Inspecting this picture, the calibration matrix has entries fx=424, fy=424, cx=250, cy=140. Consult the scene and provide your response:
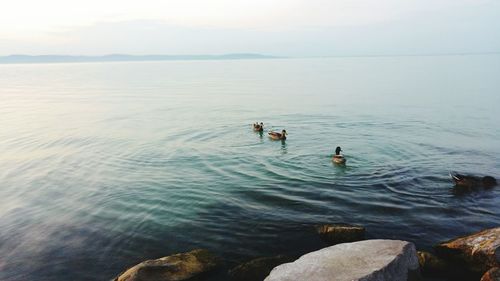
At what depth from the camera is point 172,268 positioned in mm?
14164

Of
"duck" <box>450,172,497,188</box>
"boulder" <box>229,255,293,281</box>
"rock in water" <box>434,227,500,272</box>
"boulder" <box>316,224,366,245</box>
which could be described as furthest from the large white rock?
"duck" <box>450,172,497,188</box>

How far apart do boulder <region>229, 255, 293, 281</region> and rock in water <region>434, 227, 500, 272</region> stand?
19.9ft

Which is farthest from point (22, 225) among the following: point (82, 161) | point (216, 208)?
→ point (82, 161)

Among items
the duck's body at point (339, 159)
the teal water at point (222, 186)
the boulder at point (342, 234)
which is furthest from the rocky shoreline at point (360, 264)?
the duck's body at point (339, 159)

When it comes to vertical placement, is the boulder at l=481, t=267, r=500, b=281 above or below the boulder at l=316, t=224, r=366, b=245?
above

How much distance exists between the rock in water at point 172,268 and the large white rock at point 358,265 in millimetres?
3037

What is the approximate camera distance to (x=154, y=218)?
2088cm

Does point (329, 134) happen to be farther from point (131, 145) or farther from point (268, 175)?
point (131, 145)

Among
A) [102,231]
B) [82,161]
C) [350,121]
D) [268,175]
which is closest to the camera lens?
[102,231]

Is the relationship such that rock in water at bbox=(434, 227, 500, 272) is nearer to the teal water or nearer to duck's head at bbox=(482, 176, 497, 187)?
the teal water

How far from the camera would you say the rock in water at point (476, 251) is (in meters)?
14.0

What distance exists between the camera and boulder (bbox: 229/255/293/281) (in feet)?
47.3

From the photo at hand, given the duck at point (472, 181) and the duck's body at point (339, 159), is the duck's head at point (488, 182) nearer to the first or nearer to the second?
the duck at point (472, 181)

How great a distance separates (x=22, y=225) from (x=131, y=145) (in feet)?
56.1
